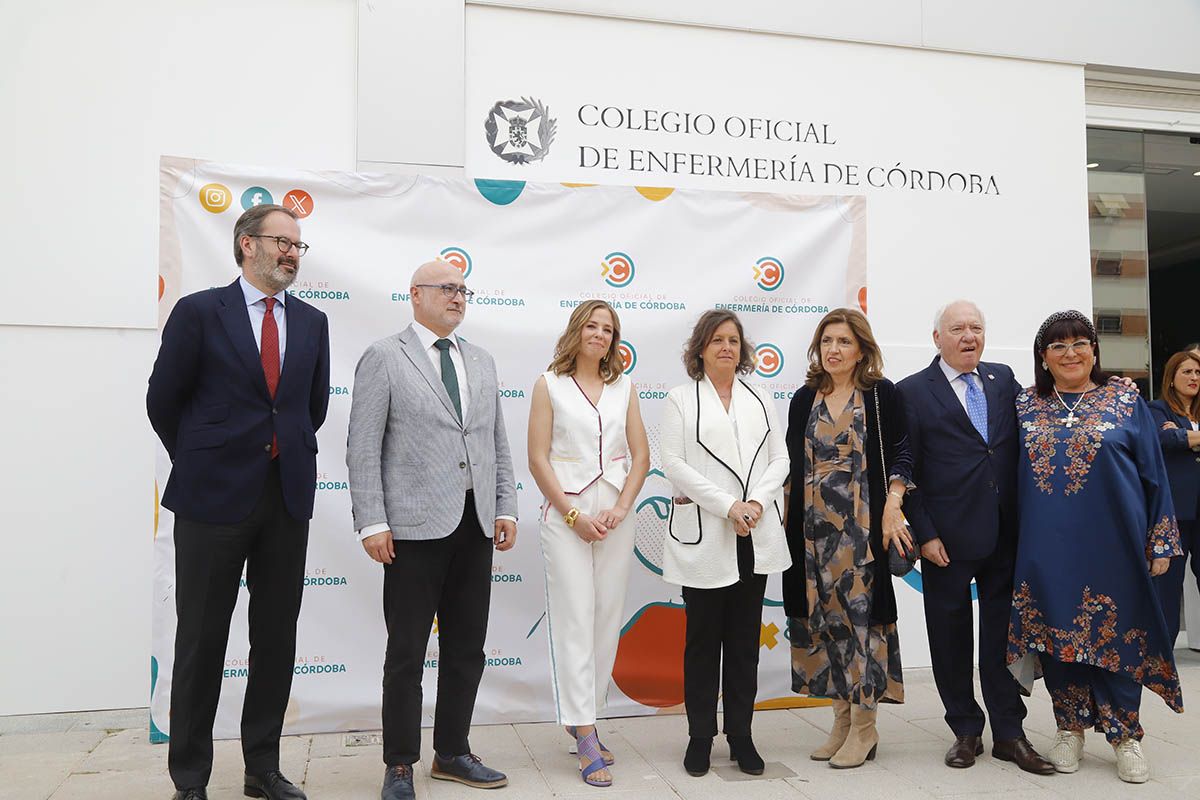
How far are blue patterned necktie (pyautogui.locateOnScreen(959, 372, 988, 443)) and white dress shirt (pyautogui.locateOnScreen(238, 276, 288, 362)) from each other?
2.45m

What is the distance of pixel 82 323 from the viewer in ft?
13.2

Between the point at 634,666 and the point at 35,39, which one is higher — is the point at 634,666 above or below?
below

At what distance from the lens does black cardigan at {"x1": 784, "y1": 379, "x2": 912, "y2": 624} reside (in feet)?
11.0

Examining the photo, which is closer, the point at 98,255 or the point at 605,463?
the point at 605,463

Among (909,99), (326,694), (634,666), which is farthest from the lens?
(909,99)

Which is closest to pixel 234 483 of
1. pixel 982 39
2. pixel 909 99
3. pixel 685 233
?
pixel 685 233

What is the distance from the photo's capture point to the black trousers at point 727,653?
3326 mm

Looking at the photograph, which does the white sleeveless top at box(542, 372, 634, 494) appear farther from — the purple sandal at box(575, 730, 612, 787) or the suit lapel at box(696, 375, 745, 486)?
the purple sandal at box(575, 730, 612, 787)

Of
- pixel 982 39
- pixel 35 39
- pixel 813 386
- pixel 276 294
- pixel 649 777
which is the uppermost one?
pixel 982 39

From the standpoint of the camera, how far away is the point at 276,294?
3.08 metres

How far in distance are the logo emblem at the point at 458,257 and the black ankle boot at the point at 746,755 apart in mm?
2122

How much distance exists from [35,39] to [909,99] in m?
4.26

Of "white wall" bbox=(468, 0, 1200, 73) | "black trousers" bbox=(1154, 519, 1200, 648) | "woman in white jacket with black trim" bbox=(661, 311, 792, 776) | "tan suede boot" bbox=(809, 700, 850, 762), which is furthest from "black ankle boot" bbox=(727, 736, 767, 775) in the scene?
"white wall" bbox=(468, 0, 1200, 73)

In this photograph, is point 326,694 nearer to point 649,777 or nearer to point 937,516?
point 649,777
